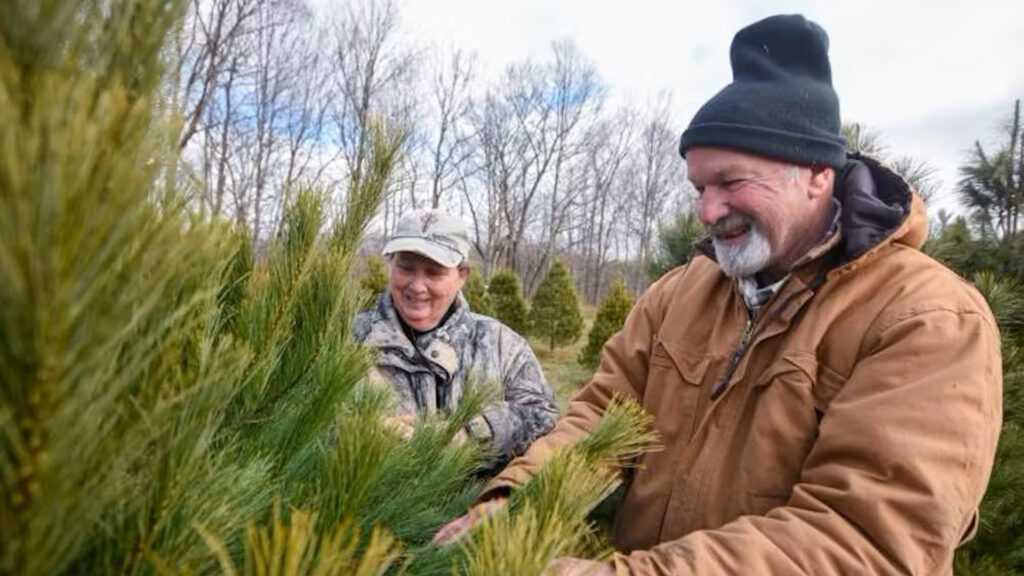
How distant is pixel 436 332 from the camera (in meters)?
2.81

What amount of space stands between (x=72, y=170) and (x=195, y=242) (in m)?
0.10

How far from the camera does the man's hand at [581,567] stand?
0.78 m

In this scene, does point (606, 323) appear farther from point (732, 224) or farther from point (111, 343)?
point (111, 343)

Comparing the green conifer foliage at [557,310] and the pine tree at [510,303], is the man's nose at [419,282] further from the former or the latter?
the green conifer foliage at [557,310]

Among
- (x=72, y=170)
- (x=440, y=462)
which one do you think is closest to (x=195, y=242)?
(x=72, y=170)

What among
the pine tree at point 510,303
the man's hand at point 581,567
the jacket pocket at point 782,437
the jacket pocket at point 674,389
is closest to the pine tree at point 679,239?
the jacket pocket at point 674,389

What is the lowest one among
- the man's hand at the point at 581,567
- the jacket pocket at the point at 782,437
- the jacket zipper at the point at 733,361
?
the man's hand at the point at 581,567

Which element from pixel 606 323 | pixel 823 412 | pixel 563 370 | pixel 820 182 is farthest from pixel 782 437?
pixel 563 370

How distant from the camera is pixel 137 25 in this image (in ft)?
1.27

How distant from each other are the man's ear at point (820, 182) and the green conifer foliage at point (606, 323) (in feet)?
36.2

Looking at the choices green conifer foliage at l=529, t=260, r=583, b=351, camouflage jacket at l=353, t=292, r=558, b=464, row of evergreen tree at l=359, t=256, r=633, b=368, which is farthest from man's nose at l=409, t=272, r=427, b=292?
green conifer foliage at l=529, t=260, r=583, b=351

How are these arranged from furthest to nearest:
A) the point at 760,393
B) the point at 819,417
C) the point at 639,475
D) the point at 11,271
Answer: the point at 639,475, the point at 760,393, the point at 819,417, the point at 11,271

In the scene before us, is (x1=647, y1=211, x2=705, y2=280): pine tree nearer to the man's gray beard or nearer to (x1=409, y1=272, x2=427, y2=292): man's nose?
(x1=409, y1=272, x2=427, y2=292): man's nose

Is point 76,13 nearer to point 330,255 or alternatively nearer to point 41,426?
point 41,426
